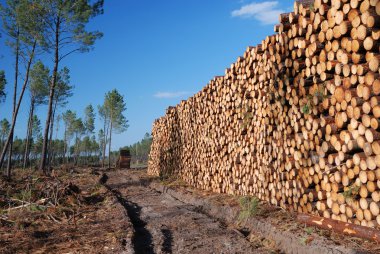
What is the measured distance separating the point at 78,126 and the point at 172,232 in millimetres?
53515

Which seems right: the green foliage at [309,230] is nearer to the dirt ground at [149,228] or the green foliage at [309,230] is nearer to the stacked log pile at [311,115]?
the dirt ground at [149,228]

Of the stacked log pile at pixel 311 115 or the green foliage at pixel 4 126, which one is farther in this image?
the green foliage at pixel 4 126

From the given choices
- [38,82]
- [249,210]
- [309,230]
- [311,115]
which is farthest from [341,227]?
[38,82]

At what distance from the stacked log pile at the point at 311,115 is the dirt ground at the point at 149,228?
486 millimetres

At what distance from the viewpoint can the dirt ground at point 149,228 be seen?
13.9 ft

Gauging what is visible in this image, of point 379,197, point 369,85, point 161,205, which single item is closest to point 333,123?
point 369,85

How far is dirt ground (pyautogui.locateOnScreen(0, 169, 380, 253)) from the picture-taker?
423 centimetres

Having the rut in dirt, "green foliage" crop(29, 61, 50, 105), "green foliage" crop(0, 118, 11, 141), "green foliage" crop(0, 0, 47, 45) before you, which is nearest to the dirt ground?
the rut in dirt

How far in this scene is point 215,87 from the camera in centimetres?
930

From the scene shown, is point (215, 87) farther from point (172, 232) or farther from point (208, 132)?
point (172, 232)

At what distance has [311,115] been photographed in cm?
471

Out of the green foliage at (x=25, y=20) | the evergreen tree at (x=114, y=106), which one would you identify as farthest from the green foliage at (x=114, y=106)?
the green foliage at (x=25, y=20)

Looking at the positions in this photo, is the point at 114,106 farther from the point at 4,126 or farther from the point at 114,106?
the point at 4,126

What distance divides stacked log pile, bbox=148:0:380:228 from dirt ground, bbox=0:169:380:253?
1.59 feet
